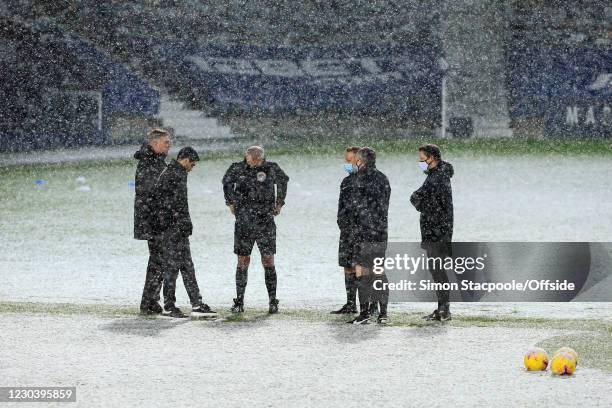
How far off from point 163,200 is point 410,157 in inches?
884

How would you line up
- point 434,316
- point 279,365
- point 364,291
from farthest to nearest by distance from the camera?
point 434,316 → point 364,291 → point 279,365

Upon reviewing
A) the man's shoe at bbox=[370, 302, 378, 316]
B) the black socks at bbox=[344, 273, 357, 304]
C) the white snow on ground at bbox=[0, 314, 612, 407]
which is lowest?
the white snow on ground at bbox=[0, 314, 612, 407]

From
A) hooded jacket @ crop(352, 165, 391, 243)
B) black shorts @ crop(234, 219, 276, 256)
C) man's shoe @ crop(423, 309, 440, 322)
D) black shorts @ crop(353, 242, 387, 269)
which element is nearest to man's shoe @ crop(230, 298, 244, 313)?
black shorts @ crop(234, 219, 276, 256)

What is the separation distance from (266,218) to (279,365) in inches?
100

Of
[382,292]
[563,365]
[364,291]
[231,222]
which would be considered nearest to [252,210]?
[364,291]

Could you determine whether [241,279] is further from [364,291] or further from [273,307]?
[364,291]

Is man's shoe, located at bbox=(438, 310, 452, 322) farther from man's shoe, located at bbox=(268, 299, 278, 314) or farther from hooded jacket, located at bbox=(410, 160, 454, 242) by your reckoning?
man's shoe, located at bbox=(268, 299, 278, 314)

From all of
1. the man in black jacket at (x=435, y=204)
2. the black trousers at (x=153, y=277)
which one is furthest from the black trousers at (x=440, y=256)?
the black trousers at (x=153, y=277)

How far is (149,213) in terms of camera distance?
1051cm

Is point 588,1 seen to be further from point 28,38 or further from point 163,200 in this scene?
point 163,200

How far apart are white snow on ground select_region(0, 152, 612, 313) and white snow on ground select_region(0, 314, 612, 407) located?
1.97m

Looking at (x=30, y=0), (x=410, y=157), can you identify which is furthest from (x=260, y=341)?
(x=30, y=0)

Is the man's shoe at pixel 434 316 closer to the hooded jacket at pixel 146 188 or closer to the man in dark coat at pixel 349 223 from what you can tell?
the man in dark coat at pixel 349 223

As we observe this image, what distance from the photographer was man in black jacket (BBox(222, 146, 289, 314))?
10.5 metres
